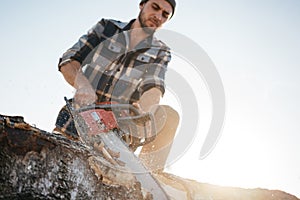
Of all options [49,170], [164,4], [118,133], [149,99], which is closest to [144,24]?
[164,4]

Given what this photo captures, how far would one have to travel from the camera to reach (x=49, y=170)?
Answer: 1031mm

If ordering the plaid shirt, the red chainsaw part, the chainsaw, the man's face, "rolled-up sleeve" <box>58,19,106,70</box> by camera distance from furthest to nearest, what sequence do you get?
the man's face < the plaid shirt < "rolled-up sleeve" <box>58,19,106,70</box> < the red chainsaw part < the chainsaw

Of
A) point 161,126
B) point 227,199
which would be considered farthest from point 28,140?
point 161,126

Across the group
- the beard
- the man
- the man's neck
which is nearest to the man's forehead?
the man

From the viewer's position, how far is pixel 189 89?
3.74m

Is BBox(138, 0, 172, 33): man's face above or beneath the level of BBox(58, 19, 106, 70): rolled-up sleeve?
above

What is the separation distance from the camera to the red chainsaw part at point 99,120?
6.56ft

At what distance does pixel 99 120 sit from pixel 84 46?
5.32 feet

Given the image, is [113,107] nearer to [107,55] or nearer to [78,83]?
[78,83]

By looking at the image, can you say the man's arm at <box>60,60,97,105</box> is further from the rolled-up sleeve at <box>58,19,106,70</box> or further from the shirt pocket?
the shirt pocket

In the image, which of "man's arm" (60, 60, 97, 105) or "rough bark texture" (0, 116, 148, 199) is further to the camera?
"man's arm" (60, 60, 97, 105)

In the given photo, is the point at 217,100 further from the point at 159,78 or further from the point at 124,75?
the point at 124,75

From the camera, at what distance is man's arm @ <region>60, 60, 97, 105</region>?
2.31m

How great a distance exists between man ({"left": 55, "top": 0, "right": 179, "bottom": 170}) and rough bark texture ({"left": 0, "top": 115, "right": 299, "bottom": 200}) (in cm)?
193
